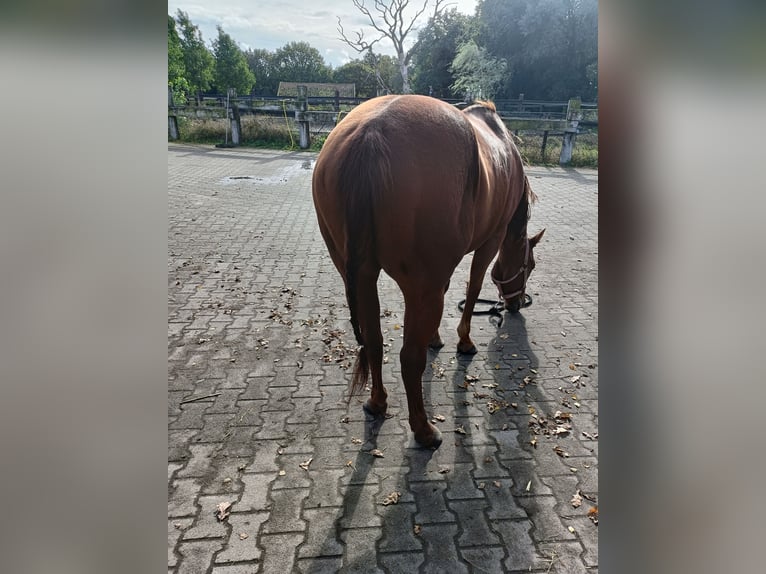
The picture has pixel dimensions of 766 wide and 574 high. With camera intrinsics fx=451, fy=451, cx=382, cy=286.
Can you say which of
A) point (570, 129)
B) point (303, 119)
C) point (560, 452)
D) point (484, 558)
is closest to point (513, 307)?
point (560, 452)

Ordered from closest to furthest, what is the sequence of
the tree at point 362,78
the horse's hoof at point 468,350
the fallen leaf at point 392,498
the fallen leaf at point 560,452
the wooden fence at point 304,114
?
the fallen leaf at point 392,498, the fallen leaf at point 560,452, the horse's hoof at point 468,350, the wooden fence at point 304,114, the tree at point 362,78

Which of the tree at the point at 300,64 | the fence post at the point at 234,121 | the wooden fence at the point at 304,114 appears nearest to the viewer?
the wooden fence at the point at 304,114

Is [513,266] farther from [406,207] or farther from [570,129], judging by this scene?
[570,129]

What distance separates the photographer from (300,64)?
218 feet

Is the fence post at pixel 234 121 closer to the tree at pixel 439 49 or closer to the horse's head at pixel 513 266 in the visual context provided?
the tree at pixel 439 49

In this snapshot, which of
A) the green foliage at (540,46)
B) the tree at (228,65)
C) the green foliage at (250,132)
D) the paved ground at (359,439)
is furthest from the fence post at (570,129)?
the tree at (228,65)

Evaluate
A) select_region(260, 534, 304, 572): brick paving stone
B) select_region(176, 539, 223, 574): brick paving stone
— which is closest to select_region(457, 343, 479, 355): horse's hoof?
select_region(260, 534, 304, 572): brick paving stone

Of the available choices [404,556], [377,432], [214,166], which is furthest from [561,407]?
[214,166]

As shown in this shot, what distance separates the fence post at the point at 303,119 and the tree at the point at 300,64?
48.9m

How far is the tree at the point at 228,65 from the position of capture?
51844mm
